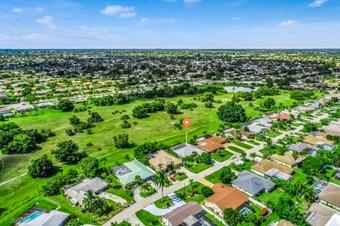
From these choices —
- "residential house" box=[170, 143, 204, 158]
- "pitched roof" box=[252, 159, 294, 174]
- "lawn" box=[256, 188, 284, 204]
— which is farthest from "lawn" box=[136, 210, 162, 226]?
"pitched roof" box=[252, 159, 294, 174]

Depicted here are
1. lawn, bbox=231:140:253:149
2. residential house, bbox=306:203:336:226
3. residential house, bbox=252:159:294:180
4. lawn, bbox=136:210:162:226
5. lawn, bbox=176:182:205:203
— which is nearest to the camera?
residential house, bbox=306:203:336:226

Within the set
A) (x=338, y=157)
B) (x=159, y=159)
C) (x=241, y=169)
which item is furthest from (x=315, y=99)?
(x=159, y=159)

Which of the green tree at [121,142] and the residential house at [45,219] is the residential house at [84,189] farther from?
the green tree at [121,142]

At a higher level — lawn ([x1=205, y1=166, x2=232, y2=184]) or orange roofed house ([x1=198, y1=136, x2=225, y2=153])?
orange roofed house ([x1=198, y1=136, x2=225, y2=153])

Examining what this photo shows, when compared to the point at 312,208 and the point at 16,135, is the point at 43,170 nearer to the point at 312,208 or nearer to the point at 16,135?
the point at 16,135

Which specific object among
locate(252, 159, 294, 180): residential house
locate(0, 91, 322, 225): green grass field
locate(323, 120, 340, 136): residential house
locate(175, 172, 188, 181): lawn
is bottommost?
locate(0, 91, 322, 225): green grass field

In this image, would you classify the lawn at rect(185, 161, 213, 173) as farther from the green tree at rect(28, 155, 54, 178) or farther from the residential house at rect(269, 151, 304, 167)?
the green tree at rect(28, 155, 54, 178)
